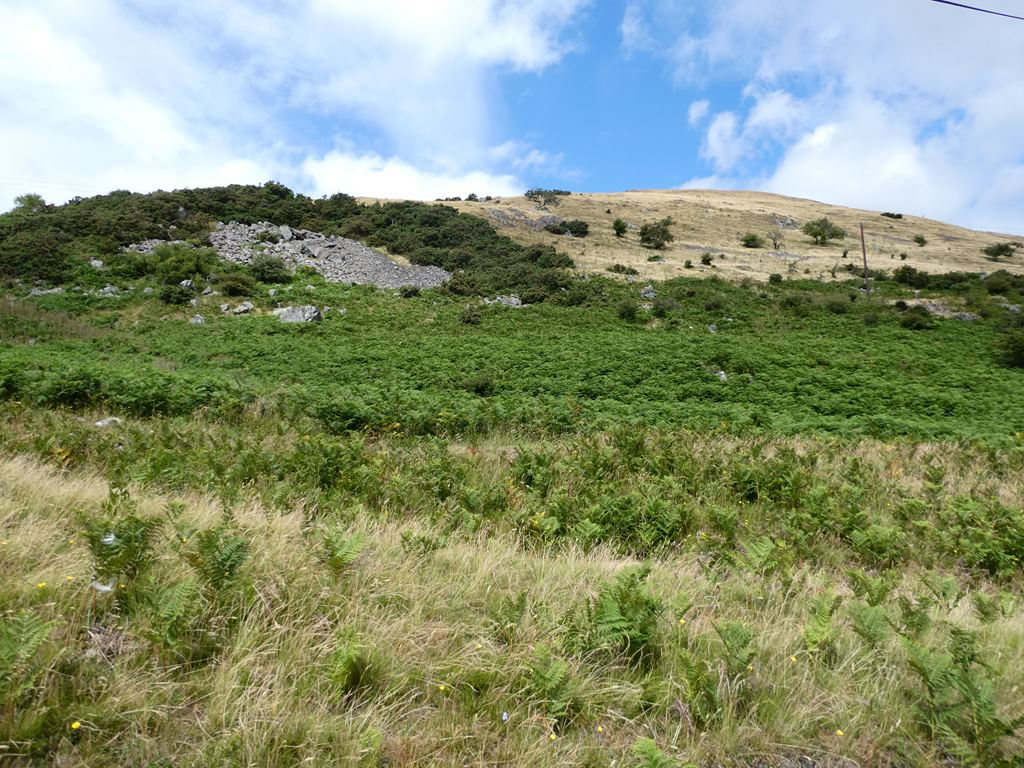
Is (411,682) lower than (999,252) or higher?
lower

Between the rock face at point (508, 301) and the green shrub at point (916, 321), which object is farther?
the rock face at point (508, 301)

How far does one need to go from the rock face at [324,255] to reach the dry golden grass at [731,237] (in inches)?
531

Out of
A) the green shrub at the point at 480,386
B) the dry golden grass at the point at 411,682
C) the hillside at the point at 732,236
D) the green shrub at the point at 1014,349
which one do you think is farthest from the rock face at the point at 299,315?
the green shrub at the point at 1014,349

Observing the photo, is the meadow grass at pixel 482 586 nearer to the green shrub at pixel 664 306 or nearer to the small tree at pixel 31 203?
the green shrub at pixel 664 306

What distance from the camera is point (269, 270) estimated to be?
3291 centimetres

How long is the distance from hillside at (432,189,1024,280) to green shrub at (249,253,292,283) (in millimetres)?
20988

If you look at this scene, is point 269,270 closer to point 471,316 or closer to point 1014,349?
point 471,316

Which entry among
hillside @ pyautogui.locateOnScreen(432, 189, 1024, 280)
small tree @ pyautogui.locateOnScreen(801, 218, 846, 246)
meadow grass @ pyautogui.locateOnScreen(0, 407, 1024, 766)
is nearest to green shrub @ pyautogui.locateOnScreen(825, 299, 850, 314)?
hillside @ pyautogui.locateOnScreen(432, 189, 1024, 280)

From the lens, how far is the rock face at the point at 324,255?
35.4 m

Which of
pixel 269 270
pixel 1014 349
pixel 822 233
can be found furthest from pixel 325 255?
pixel 822 233

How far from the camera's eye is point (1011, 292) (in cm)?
3700

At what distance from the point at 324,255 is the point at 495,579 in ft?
127

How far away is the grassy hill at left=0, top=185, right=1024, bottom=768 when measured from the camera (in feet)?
7.46

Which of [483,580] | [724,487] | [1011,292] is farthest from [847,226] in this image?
[483,580]
